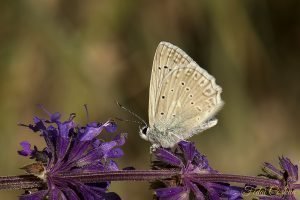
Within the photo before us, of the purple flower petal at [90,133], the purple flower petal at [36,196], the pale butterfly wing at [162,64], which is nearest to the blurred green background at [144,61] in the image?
the pale butterfly wing at [162,64]

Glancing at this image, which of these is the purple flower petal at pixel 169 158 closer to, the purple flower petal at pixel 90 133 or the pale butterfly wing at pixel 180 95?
the purple flower petal at pixel 90 133

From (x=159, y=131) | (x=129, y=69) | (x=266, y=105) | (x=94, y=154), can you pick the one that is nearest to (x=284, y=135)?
(x=266, y=105)

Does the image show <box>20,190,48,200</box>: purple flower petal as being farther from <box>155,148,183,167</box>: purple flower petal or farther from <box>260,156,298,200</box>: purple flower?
<box>260,156,298,200</box>: purple flower

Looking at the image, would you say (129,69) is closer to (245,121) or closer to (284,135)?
(245,121)

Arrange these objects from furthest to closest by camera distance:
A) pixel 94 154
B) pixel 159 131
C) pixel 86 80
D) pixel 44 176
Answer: pixel 86 80 → pixel 159 131 → pixel 94 154 → pixel 44 176

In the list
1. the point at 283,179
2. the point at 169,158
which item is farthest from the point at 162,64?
the point at 283,179
